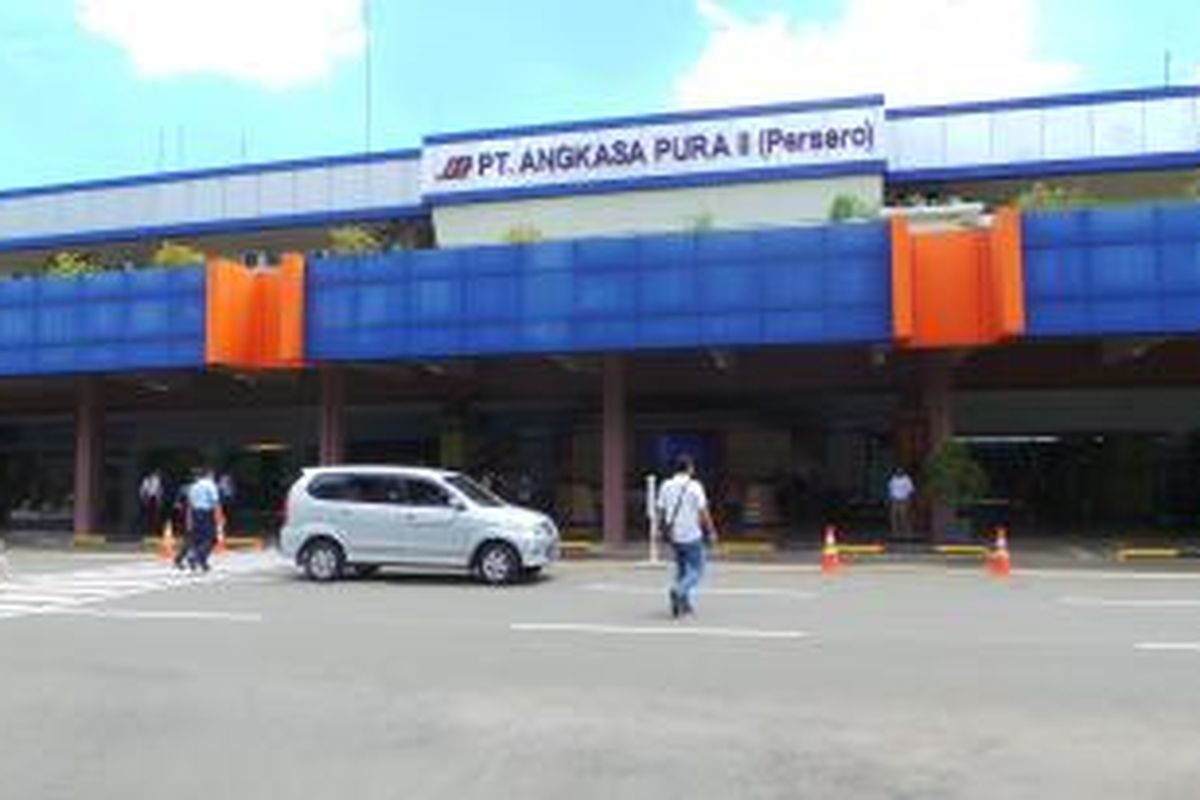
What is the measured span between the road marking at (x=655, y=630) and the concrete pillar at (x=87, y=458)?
2629 centimetres

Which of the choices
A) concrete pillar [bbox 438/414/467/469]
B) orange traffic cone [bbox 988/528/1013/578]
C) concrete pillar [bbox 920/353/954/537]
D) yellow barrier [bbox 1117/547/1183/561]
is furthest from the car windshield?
concrete pillar [bbox 438/414/467/469]

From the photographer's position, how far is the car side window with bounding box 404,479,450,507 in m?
25.6

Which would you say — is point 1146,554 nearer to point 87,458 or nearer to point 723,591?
point 723,591

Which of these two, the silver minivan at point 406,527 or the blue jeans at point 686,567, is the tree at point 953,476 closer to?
the silver minivan at point 406,527

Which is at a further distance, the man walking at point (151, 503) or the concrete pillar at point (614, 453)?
the man walking at point (151, 503)

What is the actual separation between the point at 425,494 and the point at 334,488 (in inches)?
60.2

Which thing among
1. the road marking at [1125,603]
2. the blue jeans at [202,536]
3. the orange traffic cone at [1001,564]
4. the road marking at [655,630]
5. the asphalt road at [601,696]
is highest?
the blue jeans at [202,536]

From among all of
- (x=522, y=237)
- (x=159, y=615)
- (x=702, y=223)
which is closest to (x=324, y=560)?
(x=159, y=615)

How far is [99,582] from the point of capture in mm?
26562

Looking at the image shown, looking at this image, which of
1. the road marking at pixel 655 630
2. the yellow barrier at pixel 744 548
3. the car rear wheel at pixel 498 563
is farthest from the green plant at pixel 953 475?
the road marking at pixel 655 630

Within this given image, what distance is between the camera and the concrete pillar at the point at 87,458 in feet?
140

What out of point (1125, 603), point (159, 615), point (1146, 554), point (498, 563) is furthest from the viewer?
point (1146, 554)

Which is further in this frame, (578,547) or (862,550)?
(578,547)

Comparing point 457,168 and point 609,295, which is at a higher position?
point 457,168
